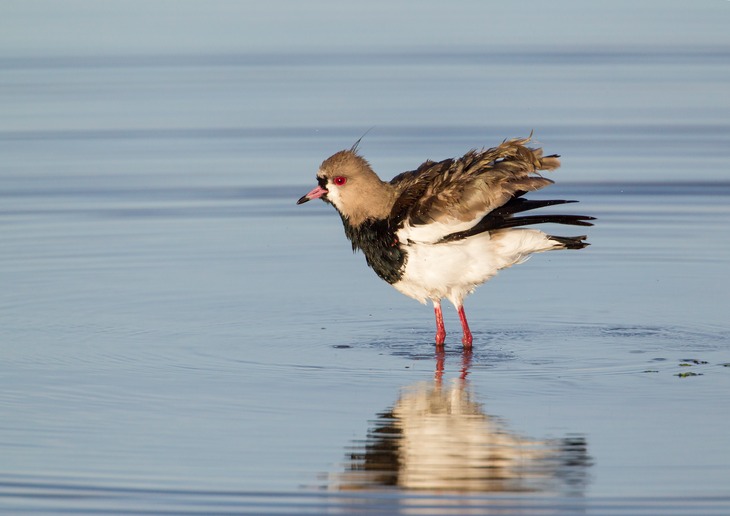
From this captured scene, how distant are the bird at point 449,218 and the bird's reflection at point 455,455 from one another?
5.26ft

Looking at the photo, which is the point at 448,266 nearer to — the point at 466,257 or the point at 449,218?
the point at 466,257

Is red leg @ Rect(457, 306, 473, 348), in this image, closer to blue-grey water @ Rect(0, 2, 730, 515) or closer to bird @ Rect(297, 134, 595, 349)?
bird @ Rect(297, 134, 595, 349)

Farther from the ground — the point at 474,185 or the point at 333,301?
the point at 474,185

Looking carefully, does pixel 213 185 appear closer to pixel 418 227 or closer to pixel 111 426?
pixel 418 227

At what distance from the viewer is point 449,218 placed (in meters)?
11.8

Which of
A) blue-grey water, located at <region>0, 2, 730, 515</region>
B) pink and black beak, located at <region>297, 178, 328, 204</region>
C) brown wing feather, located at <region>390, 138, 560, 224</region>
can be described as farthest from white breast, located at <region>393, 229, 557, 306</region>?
pink and black beak, located at <region>297, 178, 328, 204</region>

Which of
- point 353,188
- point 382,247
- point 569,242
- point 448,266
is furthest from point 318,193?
point 569,242

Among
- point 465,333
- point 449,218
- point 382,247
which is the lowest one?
point 465,333

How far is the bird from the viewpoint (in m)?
11.9

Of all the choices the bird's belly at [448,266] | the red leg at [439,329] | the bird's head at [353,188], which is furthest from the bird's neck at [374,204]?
the red leg at [439,329]

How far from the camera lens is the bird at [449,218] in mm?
11852

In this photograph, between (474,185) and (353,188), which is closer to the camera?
(474,185)

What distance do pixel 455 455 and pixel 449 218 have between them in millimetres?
2765

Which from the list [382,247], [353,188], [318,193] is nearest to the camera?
[382,247]
